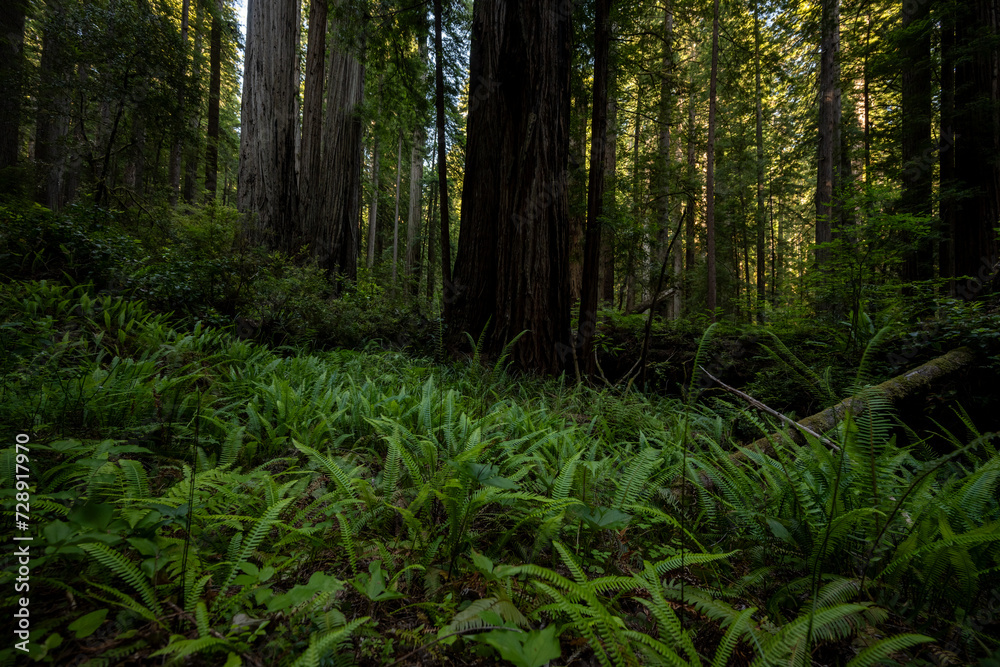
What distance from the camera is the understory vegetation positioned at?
2.84ft

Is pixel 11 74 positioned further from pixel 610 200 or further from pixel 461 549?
pixel 461 549

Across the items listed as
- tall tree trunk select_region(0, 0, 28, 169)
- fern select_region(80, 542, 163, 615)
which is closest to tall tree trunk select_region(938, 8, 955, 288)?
fern select_region(80, 542, 163, 615)

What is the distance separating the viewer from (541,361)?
441 centimetres

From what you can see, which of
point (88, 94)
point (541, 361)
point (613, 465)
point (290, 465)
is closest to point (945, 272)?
point (541, 361)

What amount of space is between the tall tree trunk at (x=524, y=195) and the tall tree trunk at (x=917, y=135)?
25.9 ft

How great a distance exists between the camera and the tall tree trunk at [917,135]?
7555 millimetres

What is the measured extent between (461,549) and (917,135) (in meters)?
12.9

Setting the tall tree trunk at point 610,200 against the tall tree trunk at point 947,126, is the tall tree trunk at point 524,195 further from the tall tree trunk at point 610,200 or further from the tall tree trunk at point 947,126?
the tall tree trunk at point 947,126

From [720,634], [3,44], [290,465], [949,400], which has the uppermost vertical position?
[3,44]

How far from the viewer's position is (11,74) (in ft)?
23.2

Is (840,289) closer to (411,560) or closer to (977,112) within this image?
(977,112)

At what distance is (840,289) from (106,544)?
736 centimetres

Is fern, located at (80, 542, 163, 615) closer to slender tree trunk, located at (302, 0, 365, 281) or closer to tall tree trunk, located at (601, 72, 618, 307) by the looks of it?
tall tree trunk, located at (601, 72, 618, 307)

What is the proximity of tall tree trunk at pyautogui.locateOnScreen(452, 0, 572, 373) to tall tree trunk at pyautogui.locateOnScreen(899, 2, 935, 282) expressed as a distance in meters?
7.91
